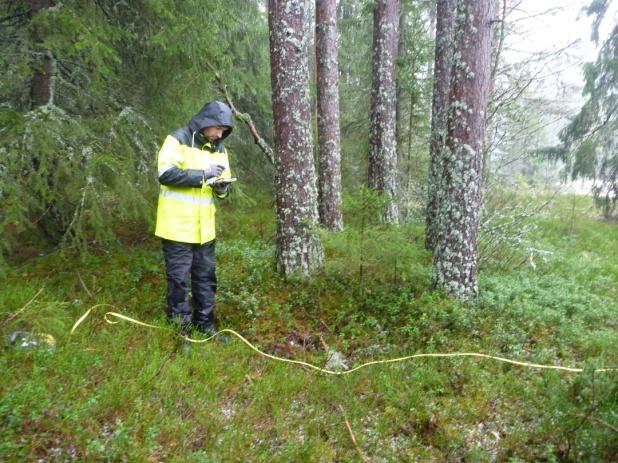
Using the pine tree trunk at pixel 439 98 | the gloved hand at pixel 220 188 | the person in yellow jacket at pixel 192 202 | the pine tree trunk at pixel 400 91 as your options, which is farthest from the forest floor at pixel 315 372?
the pine tree trunk at pixel 400 91

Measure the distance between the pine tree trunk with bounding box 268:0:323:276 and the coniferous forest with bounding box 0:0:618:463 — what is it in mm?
31

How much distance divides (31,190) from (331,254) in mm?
4336

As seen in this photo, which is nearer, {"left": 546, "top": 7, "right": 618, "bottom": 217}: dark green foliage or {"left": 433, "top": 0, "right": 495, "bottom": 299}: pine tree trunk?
{"left": 433, "top": 0, "right": 495, "bottom": 299}: pine tree trunk

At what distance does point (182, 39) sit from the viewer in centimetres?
589

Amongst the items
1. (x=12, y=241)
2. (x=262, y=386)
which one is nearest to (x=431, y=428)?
(x=262, y=386)

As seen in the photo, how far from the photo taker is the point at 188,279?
16.1ft

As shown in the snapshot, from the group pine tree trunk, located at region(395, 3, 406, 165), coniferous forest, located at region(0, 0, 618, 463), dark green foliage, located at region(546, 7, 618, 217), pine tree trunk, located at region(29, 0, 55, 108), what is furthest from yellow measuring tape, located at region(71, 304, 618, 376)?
dark green foliage, located at region(546, 7, 618, 217)

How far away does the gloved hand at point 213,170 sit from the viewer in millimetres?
4496

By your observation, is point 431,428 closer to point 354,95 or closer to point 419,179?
point 419,179

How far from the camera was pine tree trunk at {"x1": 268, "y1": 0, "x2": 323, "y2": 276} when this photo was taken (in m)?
5.53

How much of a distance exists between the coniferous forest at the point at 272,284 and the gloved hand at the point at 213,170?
36mm

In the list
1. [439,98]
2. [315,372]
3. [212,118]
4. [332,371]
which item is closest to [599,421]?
[332,371]

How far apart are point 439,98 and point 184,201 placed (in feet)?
17.8

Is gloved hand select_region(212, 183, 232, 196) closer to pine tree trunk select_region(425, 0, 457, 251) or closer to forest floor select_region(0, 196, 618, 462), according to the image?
forest floor select_region(0, 196, 618, 462)
